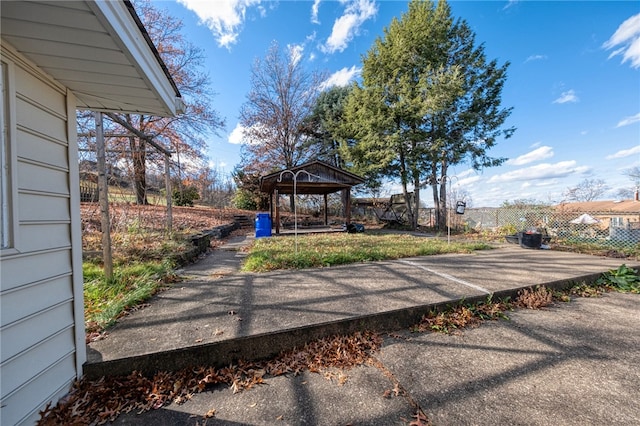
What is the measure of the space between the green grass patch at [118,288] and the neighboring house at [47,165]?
0.58 metres

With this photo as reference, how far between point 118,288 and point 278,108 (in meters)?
15.2

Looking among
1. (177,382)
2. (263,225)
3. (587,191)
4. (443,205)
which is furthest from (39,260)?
(587,191)

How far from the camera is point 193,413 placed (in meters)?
1.34

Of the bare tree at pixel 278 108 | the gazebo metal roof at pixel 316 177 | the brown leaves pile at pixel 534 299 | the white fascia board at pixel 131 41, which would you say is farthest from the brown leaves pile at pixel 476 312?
the bare tree at pixel 278 108

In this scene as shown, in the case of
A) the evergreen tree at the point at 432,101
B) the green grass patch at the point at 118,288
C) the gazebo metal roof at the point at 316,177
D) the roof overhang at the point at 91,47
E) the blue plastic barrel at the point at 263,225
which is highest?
the evergreen tree at the point at 432,101

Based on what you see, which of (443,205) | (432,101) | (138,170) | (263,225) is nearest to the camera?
(138,170)

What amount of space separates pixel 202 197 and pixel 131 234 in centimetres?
1463

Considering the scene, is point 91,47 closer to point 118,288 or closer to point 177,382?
point 177,382

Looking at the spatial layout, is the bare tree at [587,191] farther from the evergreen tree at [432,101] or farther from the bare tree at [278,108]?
the bare tree at [278,108]

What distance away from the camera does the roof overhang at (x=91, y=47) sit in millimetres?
995

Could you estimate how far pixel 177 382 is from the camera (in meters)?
1.53

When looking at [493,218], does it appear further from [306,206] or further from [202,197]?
[202,197]

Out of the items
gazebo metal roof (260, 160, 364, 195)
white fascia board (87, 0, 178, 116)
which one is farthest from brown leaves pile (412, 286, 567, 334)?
gazebo metal roof (260, 160, 364, 195)

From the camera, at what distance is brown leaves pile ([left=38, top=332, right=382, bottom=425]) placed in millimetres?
1317
